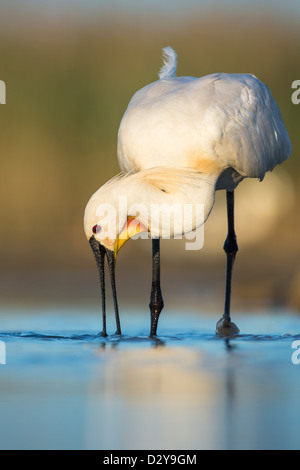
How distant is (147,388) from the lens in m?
5.88

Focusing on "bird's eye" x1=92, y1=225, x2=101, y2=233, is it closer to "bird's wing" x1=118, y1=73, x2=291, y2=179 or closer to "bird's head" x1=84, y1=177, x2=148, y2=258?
"bird's head" x1=84, y1=177, x2=148, y2=258

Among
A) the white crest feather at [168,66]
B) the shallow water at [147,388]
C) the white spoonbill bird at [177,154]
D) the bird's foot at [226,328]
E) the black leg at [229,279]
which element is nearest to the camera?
the shallow water at [147,388]

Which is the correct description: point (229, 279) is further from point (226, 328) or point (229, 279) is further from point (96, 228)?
point (96, 228)

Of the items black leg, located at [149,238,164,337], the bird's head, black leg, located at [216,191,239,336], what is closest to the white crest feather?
black leg, located at [216,191,239,336]

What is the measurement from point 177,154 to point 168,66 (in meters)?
1.65

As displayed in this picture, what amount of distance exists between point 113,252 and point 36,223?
734cm

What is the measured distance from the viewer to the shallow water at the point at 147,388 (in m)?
4.76

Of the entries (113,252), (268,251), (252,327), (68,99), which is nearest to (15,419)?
(113,252)

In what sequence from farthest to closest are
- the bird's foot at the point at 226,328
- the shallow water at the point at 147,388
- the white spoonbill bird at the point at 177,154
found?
the bird's foot at the point at 226,328 → the white spoonbill bird at the point at 177,154 → the shallow water at the point at 147,388

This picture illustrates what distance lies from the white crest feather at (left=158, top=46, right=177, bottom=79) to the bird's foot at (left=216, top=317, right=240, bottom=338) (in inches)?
87.8

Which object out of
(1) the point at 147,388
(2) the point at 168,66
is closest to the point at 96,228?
(2) the point at 168,66

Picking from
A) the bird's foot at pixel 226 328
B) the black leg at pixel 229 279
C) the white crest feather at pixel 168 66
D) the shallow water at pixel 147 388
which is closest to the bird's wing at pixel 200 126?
the white crest feather at pixel 168 66

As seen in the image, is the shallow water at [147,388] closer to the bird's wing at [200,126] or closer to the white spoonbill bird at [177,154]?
the white spoonbill bird at [177,154]

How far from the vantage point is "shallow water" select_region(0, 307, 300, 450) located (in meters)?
4.76
